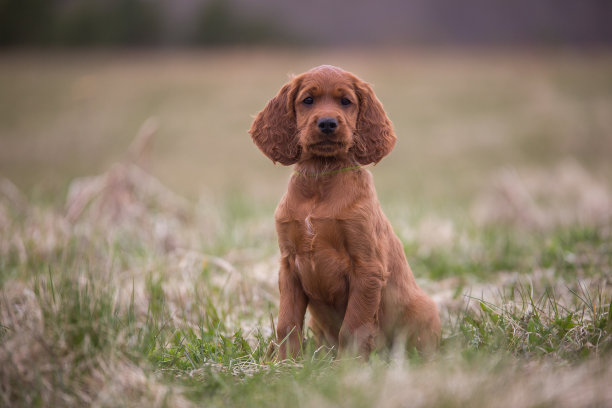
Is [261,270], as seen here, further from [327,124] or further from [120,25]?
[120,25]

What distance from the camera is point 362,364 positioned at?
9.73ft

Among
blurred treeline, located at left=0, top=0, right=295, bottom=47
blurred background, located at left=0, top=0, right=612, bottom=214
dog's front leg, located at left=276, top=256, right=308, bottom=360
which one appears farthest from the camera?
blurred treeline, located at left=0, top=0, right=295, bottom=47

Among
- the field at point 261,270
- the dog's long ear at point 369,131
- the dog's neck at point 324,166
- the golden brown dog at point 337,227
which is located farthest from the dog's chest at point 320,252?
the dog's long ear at point 369,131

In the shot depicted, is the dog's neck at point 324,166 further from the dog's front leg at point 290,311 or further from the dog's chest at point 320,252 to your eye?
the dog's front leg at point 290,311

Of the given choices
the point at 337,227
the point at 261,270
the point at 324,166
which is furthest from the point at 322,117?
the point at 261,270

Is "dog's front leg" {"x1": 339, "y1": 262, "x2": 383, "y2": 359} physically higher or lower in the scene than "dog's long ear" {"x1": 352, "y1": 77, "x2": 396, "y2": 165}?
lower

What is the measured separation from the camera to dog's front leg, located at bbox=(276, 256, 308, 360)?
330 centimetres

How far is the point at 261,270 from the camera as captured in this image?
17.7 feet

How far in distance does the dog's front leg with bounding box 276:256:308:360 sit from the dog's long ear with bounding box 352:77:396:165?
0.88m

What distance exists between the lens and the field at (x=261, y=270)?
2.60 meters

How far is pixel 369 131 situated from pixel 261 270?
2.46m

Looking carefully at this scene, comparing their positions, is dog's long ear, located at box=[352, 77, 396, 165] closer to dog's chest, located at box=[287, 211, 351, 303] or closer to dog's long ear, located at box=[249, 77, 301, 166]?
dog's long ear, located at box=[249, 77, 301, 166]

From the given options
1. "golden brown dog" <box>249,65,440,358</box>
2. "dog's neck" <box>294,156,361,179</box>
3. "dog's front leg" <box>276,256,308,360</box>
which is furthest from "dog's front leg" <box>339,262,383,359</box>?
"dog's neck" <box>294,156,361,179</box>

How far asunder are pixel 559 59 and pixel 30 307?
24836 millimetres
